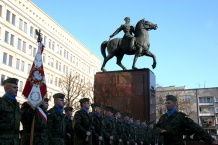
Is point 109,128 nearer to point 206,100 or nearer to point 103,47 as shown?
point 103,47

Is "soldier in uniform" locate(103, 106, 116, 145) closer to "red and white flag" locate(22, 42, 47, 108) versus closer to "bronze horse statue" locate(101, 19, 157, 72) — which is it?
"red and white flag" locate(22, 42, 47, 108)

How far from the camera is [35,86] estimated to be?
621 centimetres

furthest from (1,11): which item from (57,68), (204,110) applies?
(204,110)

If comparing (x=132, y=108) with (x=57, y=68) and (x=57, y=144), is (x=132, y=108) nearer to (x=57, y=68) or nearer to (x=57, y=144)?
(x=57, y=144)

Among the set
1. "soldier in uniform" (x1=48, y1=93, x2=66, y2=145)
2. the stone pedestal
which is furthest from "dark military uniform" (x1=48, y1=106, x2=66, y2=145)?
the stone pedestal

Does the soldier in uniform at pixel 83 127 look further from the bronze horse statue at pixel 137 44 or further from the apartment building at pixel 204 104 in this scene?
the apartment building at pixel 204 104

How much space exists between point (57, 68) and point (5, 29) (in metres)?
17.0

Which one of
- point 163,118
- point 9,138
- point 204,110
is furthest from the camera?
point 204,110

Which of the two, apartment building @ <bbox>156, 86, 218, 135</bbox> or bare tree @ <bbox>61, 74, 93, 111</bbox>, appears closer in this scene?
bare tree @ <bbox>61, 74, 93, 111</bbox>

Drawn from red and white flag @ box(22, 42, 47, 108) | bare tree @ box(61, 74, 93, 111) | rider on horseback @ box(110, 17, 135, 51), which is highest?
rider on horseback @ box(110, 17, 135, 51)

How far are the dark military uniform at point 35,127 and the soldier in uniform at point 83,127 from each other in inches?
41.1

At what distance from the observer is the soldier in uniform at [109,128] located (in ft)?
27.5

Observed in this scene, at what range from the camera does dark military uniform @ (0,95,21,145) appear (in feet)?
15.6

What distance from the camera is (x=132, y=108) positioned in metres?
12.2
